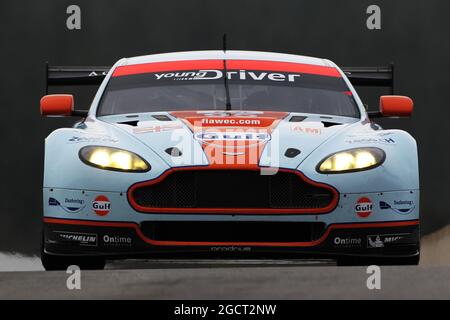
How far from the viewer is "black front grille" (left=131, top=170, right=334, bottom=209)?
6.46 m

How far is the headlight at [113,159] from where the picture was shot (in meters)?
6.59

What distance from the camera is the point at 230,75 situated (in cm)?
830

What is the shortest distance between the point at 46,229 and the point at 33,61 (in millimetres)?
10937

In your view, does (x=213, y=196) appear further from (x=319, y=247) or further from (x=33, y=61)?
(x=33, y=61)

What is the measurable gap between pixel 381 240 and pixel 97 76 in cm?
448

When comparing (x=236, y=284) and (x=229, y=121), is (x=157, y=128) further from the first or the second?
(x=236, y=284)

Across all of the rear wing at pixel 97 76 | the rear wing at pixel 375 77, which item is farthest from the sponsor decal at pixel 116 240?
the rear wing at pixel 375 77

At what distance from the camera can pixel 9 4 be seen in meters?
17.6

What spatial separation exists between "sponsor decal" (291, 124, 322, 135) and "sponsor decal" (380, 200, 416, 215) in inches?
22.4

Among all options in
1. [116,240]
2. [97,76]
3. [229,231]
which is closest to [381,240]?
[229,231]

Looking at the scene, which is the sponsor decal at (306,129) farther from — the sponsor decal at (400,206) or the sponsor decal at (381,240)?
the sponsor decal at (381,240)

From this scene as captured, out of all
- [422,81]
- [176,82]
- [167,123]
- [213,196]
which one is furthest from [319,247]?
[422,81]

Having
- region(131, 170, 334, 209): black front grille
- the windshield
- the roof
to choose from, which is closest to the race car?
region(131, 170, 334, 209): black front grille

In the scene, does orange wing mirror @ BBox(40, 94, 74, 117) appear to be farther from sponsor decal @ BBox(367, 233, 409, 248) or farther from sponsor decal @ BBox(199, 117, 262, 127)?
sponsor decal @ BBox(367, 233, 409, 248)
